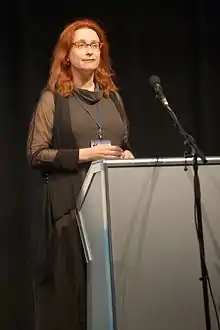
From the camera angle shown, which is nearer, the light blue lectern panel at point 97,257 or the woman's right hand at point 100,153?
the light blue lectern panel at point 97,257

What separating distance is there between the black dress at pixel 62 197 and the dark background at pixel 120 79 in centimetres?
94

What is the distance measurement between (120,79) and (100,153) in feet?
4.66

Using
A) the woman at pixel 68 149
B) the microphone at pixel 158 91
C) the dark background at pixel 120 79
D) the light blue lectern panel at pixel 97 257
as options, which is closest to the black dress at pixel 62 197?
the woman at pixel 68 149

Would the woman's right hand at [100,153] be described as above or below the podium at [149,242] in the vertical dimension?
above

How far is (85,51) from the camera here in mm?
2291

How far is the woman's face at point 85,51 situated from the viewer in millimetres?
2287

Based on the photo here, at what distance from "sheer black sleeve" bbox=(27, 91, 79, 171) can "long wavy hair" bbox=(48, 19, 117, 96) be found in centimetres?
6

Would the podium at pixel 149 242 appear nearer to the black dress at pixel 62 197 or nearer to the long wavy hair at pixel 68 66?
the black dress at pixel 62 197

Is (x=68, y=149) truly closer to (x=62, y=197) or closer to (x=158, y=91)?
(x=62, y=197)

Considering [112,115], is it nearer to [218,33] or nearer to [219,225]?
[219,225]

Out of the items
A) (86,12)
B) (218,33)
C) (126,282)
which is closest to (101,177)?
(126,282)

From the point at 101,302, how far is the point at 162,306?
18cm

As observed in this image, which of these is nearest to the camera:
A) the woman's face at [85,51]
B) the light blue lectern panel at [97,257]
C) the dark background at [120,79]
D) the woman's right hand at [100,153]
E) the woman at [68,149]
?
the light blue lectern panel at [97,257]

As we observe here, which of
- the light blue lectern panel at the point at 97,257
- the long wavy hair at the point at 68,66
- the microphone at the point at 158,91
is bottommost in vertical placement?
the light blue lectern panel at the point at 97,257
